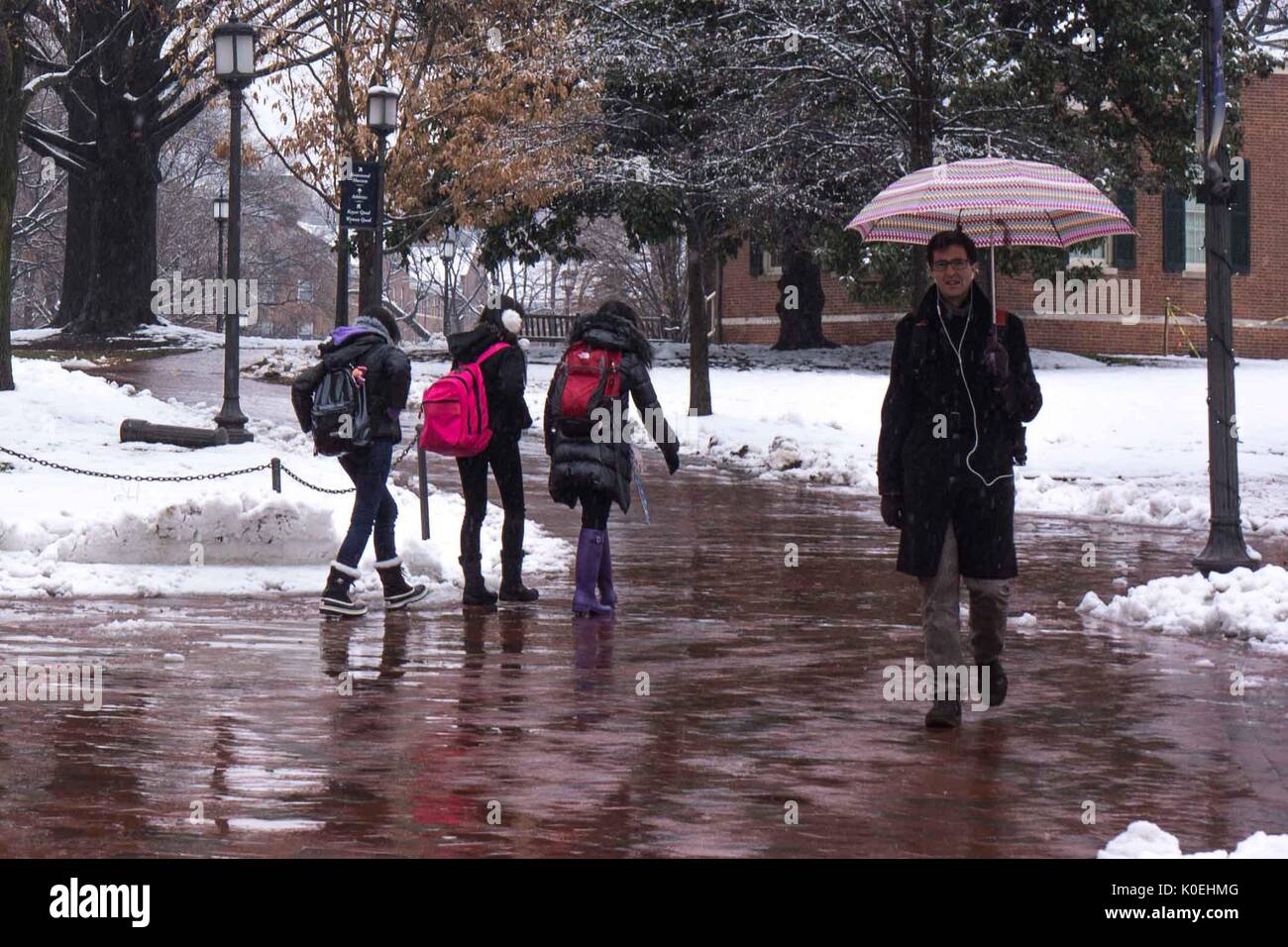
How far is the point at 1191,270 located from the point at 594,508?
31443mm

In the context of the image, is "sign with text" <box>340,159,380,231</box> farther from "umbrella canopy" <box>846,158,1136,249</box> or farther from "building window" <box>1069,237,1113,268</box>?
"building window" <box>1069,237,1113,268</box>

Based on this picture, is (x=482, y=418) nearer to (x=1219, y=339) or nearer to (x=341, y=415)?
(x=341, y=415)

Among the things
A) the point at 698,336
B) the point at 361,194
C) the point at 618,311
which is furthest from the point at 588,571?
the point at 698,336

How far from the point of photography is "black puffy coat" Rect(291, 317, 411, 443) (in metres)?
10.7

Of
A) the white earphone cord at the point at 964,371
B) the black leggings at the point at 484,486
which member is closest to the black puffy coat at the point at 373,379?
the black leggings at the point at 484,486

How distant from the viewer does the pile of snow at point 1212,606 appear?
Result: 10.1 m

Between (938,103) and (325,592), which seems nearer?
(325,592)

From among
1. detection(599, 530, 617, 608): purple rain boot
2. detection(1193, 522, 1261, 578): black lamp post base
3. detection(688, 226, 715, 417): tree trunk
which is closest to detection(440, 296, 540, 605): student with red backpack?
detection(599, 530, 617, 608): purple rain boot

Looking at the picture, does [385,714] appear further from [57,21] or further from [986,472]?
[57,21]

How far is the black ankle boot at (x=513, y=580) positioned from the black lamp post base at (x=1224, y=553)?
14.7 feet

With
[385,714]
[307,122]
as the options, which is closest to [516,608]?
[385,714]

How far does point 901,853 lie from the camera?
5.54 metres

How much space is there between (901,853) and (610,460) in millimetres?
5126

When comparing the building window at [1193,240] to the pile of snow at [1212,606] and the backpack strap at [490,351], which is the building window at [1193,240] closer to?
the pile of snow at [1212,606]
